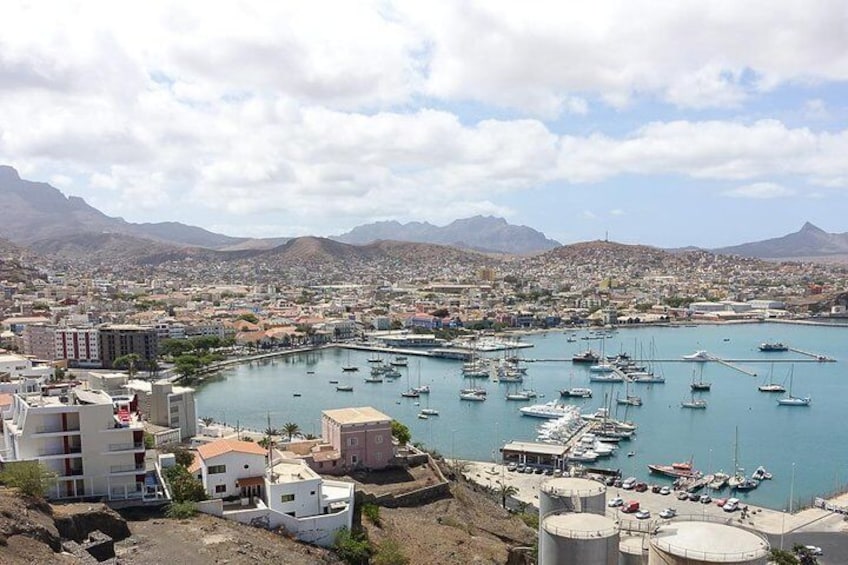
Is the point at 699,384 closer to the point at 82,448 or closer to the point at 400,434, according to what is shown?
the point at 400,434

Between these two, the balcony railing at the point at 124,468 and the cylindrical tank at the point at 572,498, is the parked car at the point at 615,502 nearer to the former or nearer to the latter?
the cylindrical tank at the point at 572,498

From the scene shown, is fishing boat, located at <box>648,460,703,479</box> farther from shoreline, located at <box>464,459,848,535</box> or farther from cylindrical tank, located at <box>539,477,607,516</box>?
cylindrical tank, located at <box>539,477,607,516</box>

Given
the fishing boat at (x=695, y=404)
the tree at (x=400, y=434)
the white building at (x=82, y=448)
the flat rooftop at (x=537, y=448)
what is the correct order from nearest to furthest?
1. the white building at (x=82, y=448)
2. the tree at (x=400, y=434)
3. the flat rooftop at (x=537, y=448)
4. the fishing boat at (x=695, y=404)

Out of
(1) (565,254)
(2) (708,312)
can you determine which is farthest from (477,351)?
(1) (565,254)

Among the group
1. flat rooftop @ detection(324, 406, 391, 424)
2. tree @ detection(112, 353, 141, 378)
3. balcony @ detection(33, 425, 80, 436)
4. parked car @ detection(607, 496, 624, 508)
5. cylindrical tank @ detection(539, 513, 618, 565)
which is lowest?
parked car @ detection(607, 496, 624, 508)

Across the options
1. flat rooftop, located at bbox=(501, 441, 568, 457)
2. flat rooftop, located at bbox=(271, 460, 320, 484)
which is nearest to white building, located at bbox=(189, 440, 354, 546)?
flat rooftop, located at bbox=(271, 460, 320, 484)

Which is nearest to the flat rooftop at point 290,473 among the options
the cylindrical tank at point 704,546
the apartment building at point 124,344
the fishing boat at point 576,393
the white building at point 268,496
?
the white building at point 268,496
